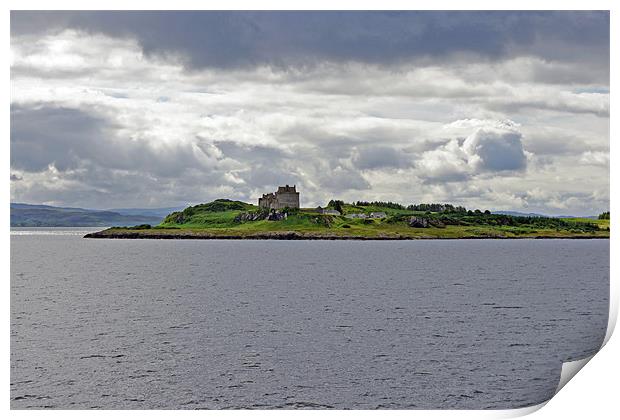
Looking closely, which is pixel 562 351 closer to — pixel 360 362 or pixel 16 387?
pixel 360 362

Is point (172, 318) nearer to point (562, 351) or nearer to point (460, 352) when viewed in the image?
point (460, 352)

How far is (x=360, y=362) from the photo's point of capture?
32.4 metres

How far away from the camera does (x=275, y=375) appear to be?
3002 cm

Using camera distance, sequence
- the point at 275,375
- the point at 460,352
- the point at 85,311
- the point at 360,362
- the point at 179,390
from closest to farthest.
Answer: the point at 179,390 < the point at 275,375 < the point at 360,362 < the point at 460,352 < the point at 85,311

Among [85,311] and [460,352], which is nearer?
[460,352]
